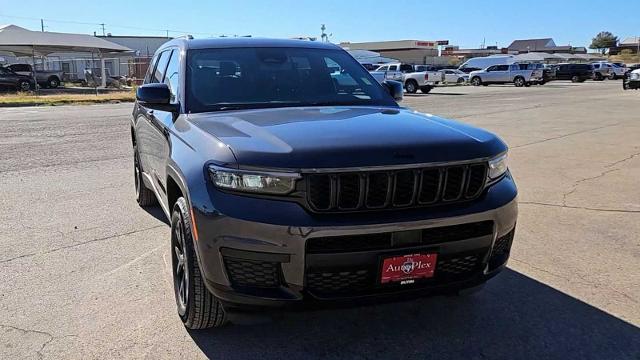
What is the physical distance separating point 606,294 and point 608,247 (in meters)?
1.13

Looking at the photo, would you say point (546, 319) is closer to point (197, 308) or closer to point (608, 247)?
point (608, 247)

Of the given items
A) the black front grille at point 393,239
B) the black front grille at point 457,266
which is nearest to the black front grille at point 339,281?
the black front grille at point 393,239

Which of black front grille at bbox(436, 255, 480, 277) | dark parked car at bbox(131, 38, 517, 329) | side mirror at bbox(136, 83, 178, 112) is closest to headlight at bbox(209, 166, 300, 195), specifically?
dark parked car at bbox(131, 38, 517, 329)

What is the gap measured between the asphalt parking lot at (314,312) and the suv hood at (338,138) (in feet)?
2.82

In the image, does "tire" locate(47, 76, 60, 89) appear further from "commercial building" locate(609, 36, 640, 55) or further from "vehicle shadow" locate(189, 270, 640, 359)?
"commercial building" locate(609, 36, 640, 55)

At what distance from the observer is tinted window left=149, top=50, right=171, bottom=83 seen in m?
5.10

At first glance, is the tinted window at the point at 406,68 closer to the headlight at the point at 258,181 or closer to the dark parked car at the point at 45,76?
the dark parked car at the point at 45,76

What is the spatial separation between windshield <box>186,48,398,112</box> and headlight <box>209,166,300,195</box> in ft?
4.09

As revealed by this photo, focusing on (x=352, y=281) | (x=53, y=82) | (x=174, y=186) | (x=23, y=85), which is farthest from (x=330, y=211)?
(x=53, y=82)

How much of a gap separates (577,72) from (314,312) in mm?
55507

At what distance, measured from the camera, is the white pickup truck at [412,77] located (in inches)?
1366

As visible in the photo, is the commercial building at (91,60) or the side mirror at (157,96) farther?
the commercial building at (91,60)

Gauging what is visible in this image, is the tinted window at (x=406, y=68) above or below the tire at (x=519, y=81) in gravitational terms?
above

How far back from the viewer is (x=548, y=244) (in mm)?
4992
